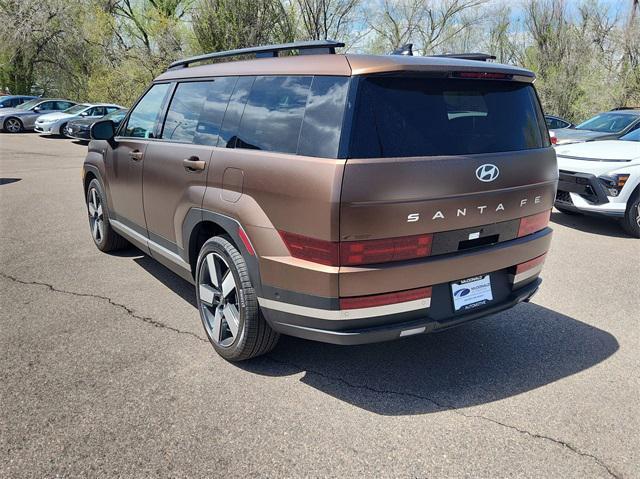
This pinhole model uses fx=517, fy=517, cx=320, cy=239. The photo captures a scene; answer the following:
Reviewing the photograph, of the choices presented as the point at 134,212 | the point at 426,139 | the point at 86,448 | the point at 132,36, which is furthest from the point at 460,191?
the point at 132,36

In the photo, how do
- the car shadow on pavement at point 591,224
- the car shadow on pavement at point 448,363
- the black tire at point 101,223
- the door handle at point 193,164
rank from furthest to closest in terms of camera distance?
the car shadow on pavement at point 591,224 → the black tire at point 101,223 → the door handle at point 193,164 → the car shadow on pavement at point 448,363

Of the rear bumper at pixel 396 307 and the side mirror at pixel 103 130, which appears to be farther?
the side mirror at pixel 103 130

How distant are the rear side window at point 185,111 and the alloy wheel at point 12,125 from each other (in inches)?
906

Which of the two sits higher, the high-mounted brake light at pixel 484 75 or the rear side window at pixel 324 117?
the high-mounted brake light at pixel 484 75

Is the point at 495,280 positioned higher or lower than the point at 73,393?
higher

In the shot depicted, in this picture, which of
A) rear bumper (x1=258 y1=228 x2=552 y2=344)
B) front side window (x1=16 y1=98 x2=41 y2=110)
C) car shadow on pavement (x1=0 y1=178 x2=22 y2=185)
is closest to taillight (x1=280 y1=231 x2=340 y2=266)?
rear bumper (x1=258 y1=228 x2=552 y2=344)

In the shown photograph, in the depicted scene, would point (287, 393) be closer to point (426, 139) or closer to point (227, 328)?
point (227, 328)

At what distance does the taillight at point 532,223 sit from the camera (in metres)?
3.20

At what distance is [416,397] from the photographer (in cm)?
302

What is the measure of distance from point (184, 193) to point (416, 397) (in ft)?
6.67

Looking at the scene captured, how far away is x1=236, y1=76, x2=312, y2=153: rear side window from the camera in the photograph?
9.32 feet

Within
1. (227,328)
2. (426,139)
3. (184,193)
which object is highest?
(426,139)

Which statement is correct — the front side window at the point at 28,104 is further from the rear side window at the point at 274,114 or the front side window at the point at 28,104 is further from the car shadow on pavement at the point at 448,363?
the rear side window at the point at 274,114

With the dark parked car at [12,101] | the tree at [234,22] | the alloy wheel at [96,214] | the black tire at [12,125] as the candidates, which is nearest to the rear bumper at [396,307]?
the alloy wheel at [96,214]
